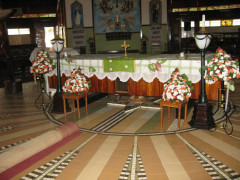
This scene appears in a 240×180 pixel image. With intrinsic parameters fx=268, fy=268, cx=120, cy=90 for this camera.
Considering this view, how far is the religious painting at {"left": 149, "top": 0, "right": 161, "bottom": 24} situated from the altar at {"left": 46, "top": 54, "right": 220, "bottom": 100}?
788cm

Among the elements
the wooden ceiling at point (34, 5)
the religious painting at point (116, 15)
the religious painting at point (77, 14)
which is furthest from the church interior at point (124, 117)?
the religious painting at point (116, 15)

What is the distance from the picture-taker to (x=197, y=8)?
52.2 ft

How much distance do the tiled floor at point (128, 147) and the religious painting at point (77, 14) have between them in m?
9.66

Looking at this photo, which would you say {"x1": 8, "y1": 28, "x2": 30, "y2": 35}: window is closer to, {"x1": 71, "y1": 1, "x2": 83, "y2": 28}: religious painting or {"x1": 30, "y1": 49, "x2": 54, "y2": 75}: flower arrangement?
{"x1": 71, "y1": 1, "x2": 83, "y2": 28}: religious painting

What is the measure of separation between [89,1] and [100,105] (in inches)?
377

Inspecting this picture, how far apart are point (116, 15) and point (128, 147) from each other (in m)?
11.6

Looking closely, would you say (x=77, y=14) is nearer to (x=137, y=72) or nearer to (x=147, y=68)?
(x=137, y=72)

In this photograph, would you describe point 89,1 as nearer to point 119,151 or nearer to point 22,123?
point 22,123

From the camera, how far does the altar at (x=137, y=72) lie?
19.0 ft

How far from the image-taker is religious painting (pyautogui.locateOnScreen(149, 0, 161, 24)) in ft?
45.5

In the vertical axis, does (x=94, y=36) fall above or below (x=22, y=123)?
above

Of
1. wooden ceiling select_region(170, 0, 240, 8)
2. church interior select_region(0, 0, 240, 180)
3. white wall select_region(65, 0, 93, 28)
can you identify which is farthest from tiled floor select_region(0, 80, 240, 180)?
wooden ceiling select_region(170, 0, 240, 8)

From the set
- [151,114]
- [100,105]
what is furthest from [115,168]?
[100,105]

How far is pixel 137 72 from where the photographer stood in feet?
20.9
